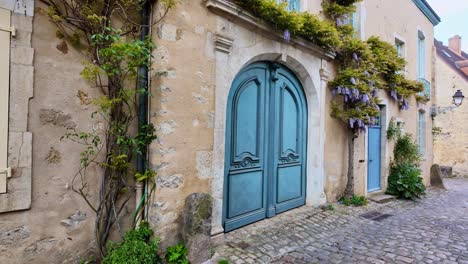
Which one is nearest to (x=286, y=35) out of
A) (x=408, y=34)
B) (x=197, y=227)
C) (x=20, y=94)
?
(x=197, y=227)

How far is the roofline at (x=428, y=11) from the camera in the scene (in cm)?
843

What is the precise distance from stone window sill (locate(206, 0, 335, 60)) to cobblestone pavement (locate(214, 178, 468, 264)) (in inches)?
111

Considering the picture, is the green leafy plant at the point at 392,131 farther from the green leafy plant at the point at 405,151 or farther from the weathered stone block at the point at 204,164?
the weathered stone block at the point at 204,164

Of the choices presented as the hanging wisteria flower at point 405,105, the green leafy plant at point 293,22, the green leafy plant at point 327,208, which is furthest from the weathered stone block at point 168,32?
the hanging wisteria flower at point 405,105

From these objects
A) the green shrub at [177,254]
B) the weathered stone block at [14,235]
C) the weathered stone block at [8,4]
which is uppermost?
the weathered stone block at [8,4]

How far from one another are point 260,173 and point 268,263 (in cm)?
140

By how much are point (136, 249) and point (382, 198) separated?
5.56 meters

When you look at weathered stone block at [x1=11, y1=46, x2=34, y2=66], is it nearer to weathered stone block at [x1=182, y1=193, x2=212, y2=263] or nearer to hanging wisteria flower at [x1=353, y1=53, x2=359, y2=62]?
weathered stone block at [x1=182, y1=193, x2=212, y2=263]

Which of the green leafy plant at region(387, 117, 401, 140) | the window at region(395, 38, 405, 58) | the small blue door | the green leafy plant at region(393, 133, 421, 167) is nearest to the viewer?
the small blue door

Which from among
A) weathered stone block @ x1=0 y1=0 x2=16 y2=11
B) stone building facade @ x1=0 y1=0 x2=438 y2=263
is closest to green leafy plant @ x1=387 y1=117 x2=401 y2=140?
stone building facade @ x1=0 y1=0 x2=438 y2=263

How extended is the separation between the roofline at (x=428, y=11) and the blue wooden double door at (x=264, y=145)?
6955mm

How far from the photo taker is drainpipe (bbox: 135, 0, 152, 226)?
8.64 ft

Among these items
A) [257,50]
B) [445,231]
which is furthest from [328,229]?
[257,50]

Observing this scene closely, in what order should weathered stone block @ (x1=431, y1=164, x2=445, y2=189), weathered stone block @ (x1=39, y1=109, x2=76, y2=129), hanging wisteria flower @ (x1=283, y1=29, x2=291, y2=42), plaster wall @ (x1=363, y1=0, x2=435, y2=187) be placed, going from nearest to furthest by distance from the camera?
weathered stone block @ (x1=39, y1=109, x2=76, y2=129), hanging wisteria flower @ (x1=283, y1=29, x2=291, y2=42), plaster wall @ (x1=363, y1=0, x2=435, y2=187), weathered stone block @ (x1=431, y1=164, x2=445, y2=189)
